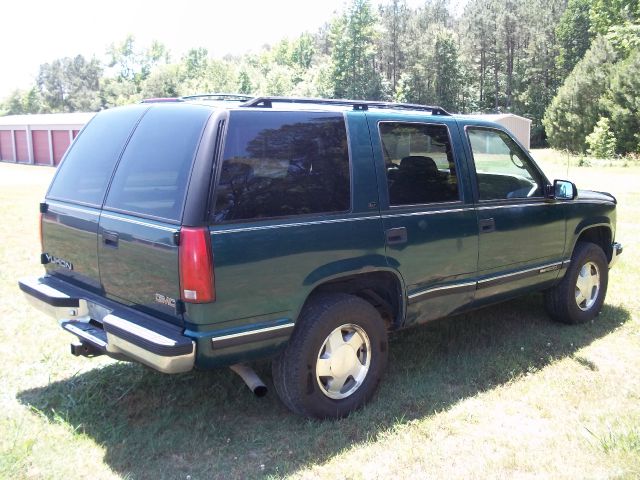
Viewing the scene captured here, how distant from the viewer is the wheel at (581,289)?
18.4 feet

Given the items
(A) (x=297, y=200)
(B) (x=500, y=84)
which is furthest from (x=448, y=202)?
(B) (x=500, y=84)

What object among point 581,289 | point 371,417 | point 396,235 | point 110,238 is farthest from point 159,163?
point 581,289

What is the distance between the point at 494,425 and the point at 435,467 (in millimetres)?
684

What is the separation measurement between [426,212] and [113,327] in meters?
2.12

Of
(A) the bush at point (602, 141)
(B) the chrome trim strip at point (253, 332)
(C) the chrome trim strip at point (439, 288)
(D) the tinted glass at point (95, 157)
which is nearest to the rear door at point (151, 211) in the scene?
(D) the tinted glass at point (95, 157)

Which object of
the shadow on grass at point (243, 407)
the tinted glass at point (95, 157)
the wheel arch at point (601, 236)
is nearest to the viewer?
the shadow on grass at point (243, 407)

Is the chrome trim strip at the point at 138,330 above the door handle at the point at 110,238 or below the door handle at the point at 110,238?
below

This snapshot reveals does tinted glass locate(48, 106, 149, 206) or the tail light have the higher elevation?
tinted glass locate(48, 106, 149, 206)

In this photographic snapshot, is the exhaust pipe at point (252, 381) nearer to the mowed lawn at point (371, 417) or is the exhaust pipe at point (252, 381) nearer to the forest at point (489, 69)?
the mowed lawn at point (371, 417)

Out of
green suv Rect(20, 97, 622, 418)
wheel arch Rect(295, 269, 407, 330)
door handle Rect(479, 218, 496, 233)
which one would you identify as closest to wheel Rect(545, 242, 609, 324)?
green suv Rect(20, 97, 622, 418)

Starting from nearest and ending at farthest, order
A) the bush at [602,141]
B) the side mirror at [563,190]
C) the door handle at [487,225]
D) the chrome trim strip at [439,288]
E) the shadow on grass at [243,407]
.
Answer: the shadow on grass at [243,407] → the chrome trim strip at [439,288] → the door handle at [487,225] → the side mirror at [563,190] → the bush at [602,141]

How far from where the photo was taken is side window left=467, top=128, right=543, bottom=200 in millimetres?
4750

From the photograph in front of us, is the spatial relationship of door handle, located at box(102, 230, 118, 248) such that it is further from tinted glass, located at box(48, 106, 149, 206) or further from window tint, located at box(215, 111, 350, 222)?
window tint, located at box(215, 111, 350, 222)

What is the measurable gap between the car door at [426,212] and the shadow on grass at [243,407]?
0.56 metres
